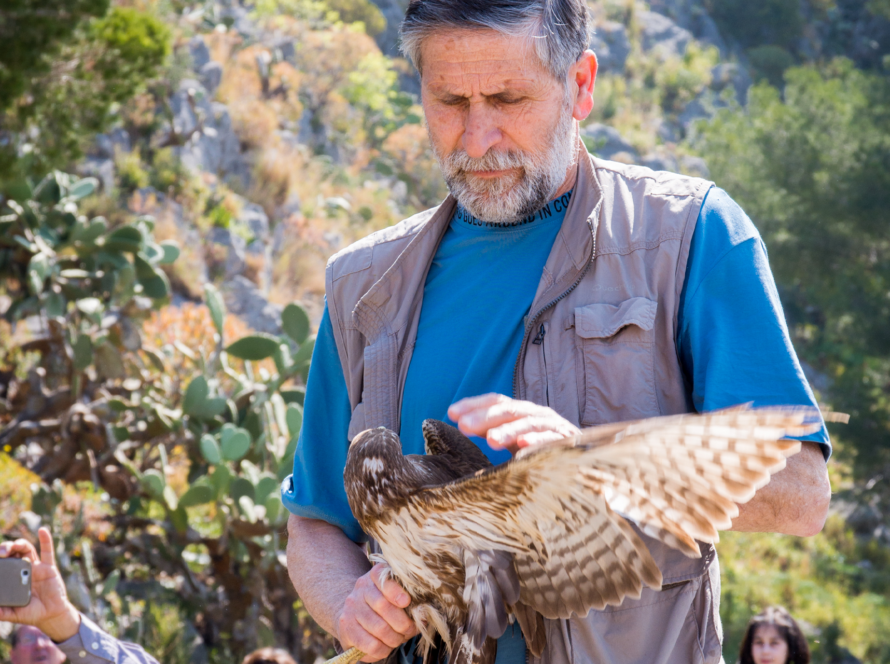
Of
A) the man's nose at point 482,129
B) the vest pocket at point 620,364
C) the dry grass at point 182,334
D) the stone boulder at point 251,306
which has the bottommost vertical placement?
the stone boulder at point 251,306

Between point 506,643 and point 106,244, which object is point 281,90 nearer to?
point 106,244

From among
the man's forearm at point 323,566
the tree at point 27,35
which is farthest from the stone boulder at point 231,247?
the man's forearm at point 323,566

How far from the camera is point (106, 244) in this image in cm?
802

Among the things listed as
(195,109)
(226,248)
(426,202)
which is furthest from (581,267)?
(426,202)

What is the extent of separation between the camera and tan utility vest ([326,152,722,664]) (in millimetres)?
1459

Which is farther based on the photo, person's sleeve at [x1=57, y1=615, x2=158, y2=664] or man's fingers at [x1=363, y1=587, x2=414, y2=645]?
person's sleeve at [x1=57, y1=615, x2=158, y2=664]

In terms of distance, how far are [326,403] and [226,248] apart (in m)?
12.9

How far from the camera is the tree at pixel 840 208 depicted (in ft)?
45.3

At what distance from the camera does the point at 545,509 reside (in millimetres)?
1296

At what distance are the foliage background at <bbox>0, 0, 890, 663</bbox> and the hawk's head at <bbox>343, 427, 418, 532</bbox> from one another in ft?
11.5

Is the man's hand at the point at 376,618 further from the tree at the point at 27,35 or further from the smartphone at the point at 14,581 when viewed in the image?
the tree at the point at 27,35

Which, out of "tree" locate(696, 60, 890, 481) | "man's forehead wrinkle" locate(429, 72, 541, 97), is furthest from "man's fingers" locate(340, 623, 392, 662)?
"tree" locate(696, 60, 890, 481)

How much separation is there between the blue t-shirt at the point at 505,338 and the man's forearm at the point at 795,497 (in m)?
0.04

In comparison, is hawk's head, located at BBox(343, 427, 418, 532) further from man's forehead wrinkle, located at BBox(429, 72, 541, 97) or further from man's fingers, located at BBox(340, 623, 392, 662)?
man's forehead wrinkle, located at BBox(429, 72, 541, 97)
